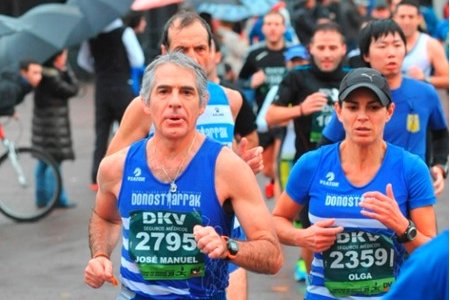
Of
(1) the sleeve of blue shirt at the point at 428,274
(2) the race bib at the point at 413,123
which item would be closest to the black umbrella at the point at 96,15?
(2) the race bib at the point at 413,123

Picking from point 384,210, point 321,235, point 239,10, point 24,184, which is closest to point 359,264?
point 321,235

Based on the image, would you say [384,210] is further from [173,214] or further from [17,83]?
[17,83]

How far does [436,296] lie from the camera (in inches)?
119

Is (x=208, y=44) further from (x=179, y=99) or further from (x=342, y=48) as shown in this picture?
(x=342, y=48)

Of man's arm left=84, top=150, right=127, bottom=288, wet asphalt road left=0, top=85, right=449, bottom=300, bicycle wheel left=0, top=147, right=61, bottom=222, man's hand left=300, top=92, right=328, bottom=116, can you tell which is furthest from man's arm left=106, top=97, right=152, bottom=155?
bicycle wheel left=0, top=147, right=61, bottom=222

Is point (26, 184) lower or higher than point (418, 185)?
higher

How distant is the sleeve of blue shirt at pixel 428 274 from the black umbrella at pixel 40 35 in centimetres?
908

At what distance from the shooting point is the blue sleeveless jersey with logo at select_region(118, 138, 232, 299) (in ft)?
15.7

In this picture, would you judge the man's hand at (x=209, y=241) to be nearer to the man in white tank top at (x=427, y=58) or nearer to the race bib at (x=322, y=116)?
the race bib at (x=322, y=116)

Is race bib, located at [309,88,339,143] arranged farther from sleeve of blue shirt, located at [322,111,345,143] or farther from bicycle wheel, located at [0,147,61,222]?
bicycle wheel, located at [0,147,61,222]

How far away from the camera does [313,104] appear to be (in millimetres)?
8227

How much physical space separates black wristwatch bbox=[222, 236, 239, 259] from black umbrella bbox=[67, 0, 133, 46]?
8.05 meters

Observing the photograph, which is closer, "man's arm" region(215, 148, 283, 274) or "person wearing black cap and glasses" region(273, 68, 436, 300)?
"man's arm" region(215, 148, 283, 274)

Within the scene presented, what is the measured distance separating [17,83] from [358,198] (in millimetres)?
6580
